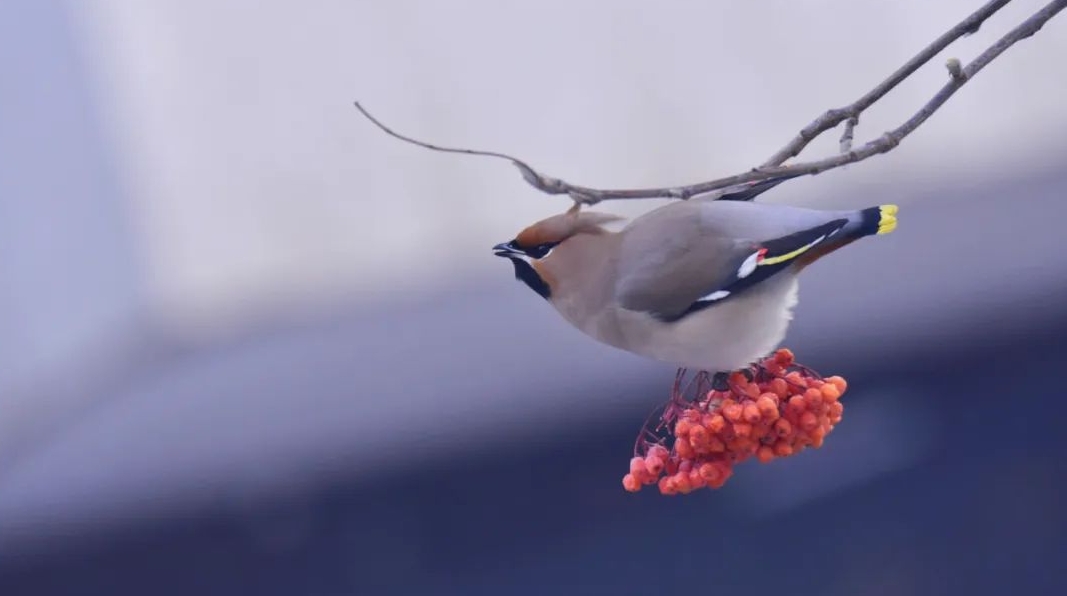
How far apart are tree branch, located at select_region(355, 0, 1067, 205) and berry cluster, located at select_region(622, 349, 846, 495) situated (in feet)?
0.92

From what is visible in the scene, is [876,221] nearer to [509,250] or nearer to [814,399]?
[814,399]

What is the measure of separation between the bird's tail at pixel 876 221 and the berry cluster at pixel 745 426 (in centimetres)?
18

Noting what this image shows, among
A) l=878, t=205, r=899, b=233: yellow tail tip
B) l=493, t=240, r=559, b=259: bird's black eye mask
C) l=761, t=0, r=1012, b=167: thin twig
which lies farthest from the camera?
l=493, t=240, r=559, b=259: bird's black eye mask

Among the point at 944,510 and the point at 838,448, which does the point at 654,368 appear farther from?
the point at 944,510

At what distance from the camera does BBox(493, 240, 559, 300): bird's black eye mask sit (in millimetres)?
1768

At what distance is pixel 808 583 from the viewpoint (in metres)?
4.14

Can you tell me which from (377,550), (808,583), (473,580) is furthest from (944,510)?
(377,550)

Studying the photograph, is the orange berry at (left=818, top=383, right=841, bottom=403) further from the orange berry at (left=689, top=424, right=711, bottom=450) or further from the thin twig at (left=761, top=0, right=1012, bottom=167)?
the thin twig at (left=761, top=0, right=1012, bottom=167)

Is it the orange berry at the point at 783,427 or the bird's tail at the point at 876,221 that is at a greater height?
the bird's tail at the point at 876,221

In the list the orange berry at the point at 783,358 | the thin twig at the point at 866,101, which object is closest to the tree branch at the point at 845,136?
the thin twig at the point at 866,101

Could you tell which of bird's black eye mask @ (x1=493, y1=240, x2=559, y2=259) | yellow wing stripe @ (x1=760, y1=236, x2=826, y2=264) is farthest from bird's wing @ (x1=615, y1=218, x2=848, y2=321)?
bird's black eye mask @ (x1=493, y1=240, x2=559, y2=259)

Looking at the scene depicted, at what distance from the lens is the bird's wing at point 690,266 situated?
1776 mm

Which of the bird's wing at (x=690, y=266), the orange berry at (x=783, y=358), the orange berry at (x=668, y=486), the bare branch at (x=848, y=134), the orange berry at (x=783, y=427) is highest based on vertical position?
the bare branch at (x=848, y=134)

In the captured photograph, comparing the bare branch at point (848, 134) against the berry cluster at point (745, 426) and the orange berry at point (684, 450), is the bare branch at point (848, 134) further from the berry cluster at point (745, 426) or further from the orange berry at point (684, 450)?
the orange berry at point (684, 450)
